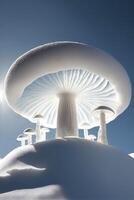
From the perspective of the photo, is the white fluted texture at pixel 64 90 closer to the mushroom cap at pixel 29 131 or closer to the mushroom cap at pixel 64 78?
the mushroom cap at pixel 64 78

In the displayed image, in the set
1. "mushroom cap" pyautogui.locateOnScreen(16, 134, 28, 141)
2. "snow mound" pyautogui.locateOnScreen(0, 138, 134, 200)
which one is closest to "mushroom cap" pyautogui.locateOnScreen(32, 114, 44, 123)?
"mushroom cap" pyautogui.locateOnScreen(16, 134, 28, 141)

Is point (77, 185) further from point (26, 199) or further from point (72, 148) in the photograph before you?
point (72, 148)

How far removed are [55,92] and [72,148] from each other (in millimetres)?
8247

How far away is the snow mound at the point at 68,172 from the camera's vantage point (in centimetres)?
1114

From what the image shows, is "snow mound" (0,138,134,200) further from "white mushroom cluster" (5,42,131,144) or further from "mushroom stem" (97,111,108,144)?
"white mushroom cluster" (5,42,131,144)

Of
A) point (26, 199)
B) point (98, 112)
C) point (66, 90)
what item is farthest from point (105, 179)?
point (66, 90)

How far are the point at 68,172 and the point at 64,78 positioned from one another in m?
9.55

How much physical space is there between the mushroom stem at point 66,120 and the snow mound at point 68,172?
407 cm

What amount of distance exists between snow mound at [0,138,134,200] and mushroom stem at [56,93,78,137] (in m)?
4.07

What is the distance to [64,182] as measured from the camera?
11.8 m

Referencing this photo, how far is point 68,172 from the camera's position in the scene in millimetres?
12617

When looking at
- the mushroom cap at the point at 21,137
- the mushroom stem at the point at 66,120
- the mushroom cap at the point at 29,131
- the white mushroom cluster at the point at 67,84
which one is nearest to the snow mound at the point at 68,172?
the mushroom stem at the point at 66,120

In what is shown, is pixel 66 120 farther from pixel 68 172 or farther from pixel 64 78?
pixel 68 172

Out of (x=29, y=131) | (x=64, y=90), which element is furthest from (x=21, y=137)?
(x=64, y=90)
